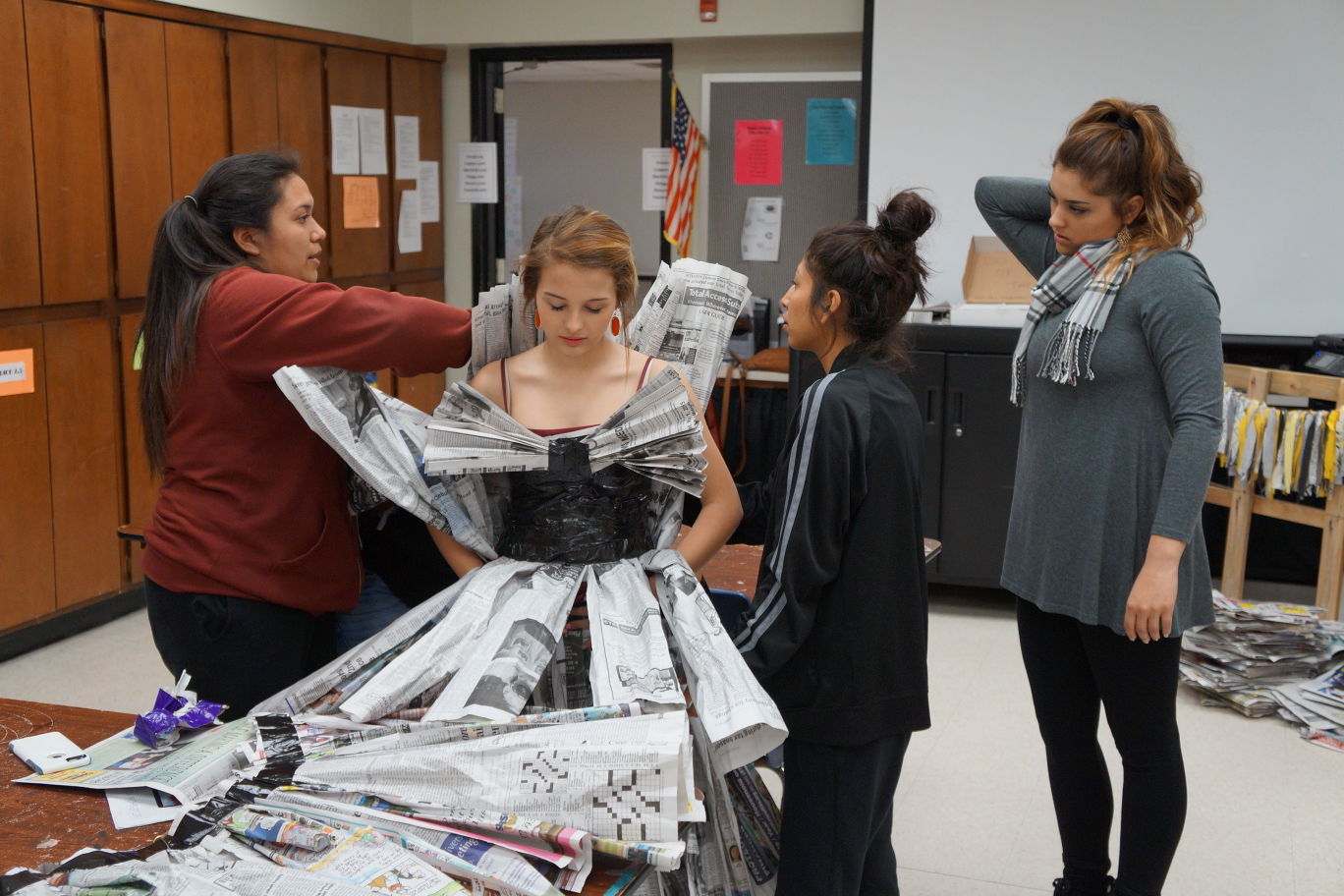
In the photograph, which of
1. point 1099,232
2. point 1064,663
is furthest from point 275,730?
point 1099,232

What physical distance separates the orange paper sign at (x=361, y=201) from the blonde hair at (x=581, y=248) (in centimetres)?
360

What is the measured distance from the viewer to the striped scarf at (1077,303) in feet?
6.32

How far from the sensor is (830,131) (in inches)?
208

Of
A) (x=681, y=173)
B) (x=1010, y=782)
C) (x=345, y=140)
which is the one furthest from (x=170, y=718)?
(x=681, y=173)

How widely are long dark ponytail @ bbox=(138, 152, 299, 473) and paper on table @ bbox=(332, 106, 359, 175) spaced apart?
3.21 metres

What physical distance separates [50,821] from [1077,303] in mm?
1646

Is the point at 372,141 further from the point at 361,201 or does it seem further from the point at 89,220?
the point at 89,220

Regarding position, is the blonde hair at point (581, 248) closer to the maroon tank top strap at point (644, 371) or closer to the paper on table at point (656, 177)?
the maroon tank top strap at point (644, 371)

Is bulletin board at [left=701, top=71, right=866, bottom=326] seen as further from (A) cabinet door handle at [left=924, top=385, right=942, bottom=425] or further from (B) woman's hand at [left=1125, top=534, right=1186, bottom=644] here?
(B) woman's hand at [left=1125, top=534, right=1186, bottom=644]

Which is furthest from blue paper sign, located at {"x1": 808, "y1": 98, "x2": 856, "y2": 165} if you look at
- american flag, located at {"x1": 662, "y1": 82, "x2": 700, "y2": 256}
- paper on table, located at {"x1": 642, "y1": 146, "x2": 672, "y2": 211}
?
paper on table, located at {"x1": 642, "y1": 146, "x2": 672, "y2": 211}

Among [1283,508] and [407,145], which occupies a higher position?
[407,145]

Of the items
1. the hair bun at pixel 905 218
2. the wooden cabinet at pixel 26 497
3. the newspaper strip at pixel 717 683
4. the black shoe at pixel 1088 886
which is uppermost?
the hair bun at pixel 905 218

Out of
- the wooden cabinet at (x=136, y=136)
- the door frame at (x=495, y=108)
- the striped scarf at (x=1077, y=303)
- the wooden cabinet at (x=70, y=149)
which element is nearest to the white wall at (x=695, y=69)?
the door frame at (x=495, y=108)

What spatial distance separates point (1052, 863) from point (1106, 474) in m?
1.17
